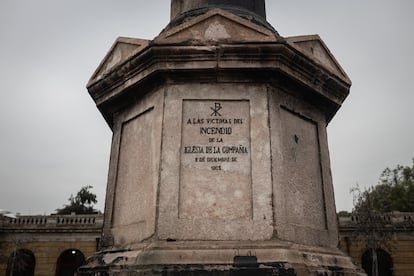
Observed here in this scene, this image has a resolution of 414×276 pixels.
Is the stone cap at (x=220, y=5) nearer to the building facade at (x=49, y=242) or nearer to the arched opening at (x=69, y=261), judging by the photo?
the building facade at (x=49, y=242)

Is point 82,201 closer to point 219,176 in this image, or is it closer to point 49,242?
point 49,242

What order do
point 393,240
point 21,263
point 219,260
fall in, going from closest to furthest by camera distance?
point 219,260
point 393,240
point 21,263

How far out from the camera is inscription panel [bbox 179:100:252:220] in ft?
12.4

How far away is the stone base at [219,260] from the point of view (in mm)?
3316

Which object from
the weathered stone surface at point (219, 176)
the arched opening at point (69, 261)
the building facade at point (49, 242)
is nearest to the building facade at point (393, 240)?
the building facade at point (49, 242)

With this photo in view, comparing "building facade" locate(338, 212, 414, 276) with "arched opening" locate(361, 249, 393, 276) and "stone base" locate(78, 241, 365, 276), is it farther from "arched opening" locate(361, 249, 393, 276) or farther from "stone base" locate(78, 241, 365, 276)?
"stone base" locate(78, 241, 365, 276)

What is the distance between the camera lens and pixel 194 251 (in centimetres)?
346

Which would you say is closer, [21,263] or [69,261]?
[21,263]

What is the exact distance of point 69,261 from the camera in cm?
2923

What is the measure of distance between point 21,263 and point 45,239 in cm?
205

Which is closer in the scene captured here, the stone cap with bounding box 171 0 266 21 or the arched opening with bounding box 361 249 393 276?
the stone cap with bounding box 171 0 266 21

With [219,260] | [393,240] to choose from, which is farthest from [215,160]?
[393,240]

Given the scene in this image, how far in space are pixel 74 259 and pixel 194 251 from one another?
94.5 ft

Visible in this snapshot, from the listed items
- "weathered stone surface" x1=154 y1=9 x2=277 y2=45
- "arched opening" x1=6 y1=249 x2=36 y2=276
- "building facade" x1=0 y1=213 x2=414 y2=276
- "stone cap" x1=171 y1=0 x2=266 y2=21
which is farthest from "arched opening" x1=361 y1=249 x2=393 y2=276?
"weathered stone surface" x1=154 y1=9 x2=277 y2=45
